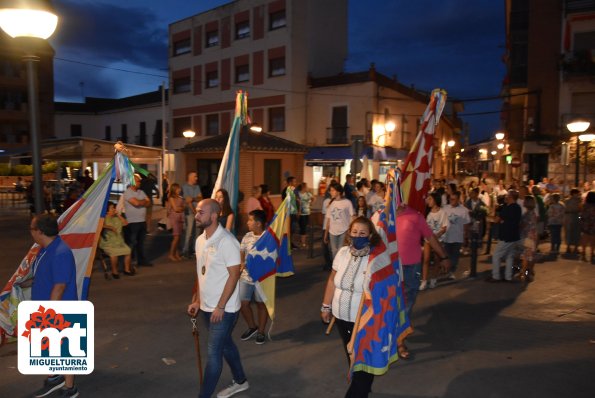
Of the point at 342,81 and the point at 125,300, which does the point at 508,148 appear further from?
the point at 125,300

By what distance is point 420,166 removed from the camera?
6461mm

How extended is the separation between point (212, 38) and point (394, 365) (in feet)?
105

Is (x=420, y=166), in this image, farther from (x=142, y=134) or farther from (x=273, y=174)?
(x=142, y=134)

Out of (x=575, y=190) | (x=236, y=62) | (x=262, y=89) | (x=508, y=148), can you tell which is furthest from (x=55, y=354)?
(x=508, y=148)

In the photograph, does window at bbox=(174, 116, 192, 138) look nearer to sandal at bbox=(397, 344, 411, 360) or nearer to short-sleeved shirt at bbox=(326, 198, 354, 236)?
short-sleeved shirt at bbox=(326, 198, 354, 236)

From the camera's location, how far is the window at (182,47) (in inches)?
1396

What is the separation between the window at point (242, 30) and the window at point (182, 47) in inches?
214

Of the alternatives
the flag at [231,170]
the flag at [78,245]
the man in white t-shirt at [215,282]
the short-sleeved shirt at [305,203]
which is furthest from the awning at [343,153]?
the man in white t-shirt at [215,282]

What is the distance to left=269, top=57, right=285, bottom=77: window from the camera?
29219 millimetres

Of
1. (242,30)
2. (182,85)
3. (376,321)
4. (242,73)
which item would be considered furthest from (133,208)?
(182,85)

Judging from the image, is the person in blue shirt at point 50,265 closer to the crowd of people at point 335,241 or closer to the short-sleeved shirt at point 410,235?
the crowd of people at point 335,241

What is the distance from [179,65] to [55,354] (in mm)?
34137

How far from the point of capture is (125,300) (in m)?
7.83

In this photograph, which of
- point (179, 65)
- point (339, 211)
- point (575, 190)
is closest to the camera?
point (339, 211)
